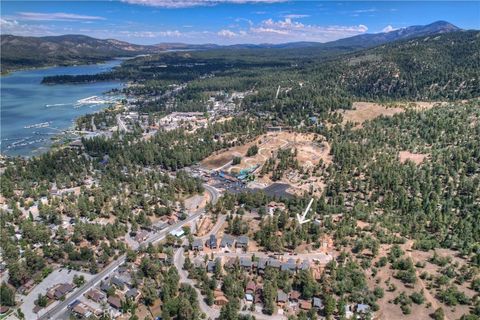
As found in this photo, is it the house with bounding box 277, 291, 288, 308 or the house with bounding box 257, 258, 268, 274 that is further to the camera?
the house with bounding box 257, 258, 268, 274

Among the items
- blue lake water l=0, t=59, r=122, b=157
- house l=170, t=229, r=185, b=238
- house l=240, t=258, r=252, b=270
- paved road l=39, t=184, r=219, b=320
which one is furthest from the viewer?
blue lake water l=0, t=59, r=122, b=157

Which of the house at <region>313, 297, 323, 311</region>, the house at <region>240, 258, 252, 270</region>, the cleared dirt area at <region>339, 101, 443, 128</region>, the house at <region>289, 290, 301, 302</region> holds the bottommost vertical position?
the house at <region>289, 290, 301, 302</region>

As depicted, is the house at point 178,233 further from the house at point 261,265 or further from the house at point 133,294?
the house at point 261,265

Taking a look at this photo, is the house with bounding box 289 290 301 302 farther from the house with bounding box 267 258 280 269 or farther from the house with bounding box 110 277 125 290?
the house with bounding box 110 277 125 290

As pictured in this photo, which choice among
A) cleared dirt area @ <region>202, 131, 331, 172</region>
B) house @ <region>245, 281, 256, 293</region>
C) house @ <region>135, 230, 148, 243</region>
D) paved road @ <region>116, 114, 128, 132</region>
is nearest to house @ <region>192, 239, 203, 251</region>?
house @ <region>135, 230, 148, 243</region>

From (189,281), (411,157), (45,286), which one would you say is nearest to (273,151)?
(411,157)

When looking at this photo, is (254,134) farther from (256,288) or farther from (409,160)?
(256,288)
